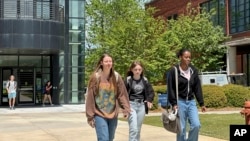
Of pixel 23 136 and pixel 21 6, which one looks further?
pixel 21 6

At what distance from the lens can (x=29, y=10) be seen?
27609 millimetres

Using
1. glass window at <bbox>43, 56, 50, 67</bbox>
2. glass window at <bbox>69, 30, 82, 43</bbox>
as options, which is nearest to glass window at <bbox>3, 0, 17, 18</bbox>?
glass window at <bbox>43, 56, 50, 67</bbox>

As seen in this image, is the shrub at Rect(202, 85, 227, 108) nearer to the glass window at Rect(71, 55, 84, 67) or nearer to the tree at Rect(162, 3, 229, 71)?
the tree at Rect(162, 3, 229, 71)

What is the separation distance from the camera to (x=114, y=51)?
2862 centimetres

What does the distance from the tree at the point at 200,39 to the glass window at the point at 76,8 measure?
6296 mm

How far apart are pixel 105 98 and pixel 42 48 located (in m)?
20.8

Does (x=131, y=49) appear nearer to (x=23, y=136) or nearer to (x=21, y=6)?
(x=21, y=6)

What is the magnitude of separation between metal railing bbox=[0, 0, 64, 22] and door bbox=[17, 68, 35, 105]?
3.83m

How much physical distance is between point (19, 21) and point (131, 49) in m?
7.00

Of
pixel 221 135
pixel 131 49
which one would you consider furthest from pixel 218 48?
pixel 221 135

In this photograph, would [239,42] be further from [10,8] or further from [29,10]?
[10,8]

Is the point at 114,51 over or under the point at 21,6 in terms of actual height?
under

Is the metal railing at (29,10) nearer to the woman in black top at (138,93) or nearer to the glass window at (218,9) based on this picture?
the glass window at (218,9)

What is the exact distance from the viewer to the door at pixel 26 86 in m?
29.3
